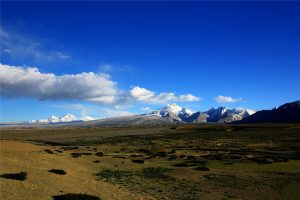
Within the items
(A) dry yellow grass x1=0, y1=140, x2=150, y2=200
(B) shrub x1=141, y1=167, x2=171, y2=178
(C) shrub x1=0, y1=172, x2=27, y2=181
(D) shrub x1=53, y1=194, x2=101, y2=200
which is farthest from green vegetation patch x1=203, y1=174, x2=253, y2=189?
(C) shrub x1=0, y1=172, x2=27, y2=181

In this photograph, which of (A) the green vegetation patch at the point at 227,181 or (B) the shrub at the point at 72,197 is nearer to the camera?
(B) the shrub at the point at 72,197

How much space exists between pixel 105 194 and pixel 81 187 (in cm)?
230

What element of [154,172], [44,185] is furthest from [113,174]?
[44,185]

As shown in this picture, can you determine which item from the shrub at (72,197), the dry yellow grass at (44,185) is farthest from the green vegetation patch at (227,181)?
the shrub at (72,197)

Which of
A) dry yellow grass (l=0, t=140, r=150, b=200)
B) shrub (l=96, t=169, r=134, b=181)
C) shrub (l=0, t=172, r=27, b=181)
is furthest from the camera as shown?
shrub (l=96, t=169, r=134, b=181)

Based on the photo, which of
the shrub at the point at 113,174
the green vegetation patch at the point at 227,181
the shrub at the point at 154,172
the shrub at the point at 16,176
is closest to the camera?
the shrub at the point at 16,176

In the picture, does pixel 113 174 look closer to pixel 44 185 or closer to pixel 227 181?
pixel 227 181

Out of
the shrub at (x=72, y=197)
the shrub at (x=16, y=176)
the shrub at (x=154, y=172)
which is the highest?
the shrub at (x=16, y=176)

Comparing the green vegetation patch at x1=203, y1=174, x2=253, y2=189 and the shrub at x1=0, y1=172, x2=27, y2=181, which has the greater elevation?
the shrub at x1=0, y1=172, x2=27, y2=181

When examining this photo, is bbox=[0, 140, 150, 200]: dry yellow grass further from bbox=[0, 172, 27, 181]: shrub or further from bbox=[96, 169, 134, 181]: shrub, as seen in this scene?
bbox=[96, 169, 134, 181]: shrub

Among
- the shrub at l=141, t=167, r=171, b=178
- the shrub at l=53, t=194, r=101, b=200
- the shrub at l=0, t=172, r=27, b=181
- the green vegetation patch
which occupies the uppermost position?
the shrub at l=0, t=172, r=27, b=181

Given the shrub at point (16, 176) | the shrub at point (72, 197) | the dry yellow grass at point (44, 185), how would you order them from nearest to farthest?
the shrub at point (72, 197)
the dry yellow grass at point (44, 185)
the shrub at point (16, 176)

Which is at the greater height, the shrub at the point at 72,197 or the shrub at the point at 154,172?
the shrub at the point at 72,197

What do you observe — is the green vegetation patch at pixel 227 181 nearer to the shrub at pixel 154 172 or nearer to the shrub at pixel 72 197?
the shrub at pixel 154 172
